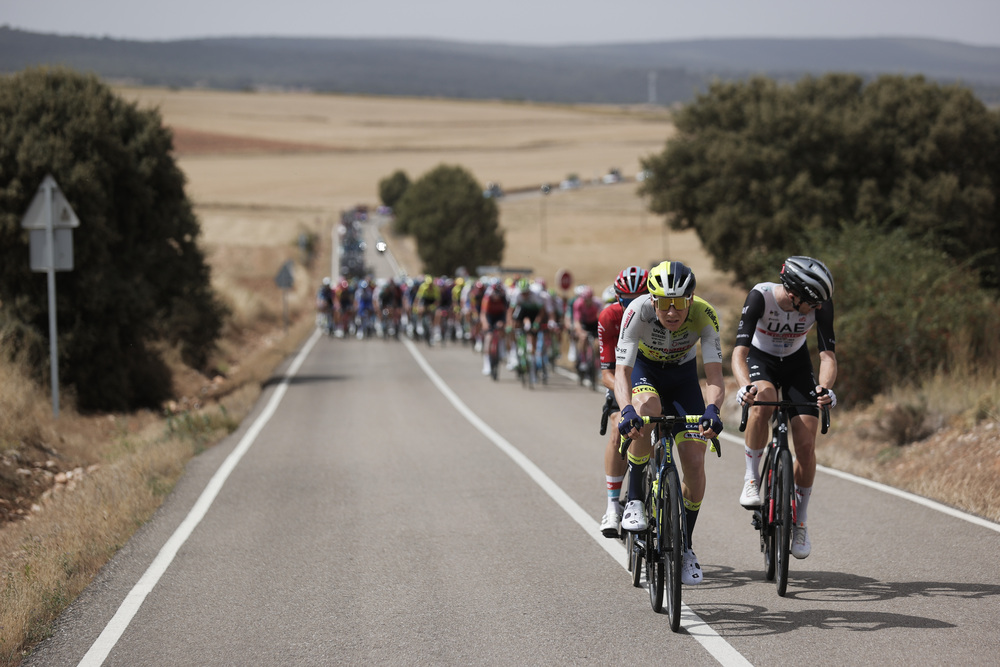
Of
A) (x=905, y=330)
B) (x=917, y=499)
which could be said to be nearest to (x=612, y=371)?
(x=917, y=499)

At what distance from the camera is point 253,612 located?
6289 millimetres

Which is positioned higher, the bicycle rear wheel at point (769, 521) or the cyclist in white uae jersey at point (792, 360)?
the cyclist in white uae jersey at point (792, 360)

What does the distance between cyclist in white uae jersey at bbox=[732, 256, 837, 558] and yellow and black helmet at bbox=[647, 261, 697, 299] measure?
832 mm

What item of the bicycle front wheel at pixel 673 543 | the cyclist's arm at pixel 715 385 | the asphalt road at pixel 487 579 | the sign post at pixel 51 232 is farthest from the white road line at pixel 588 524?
the sign post at pixel 51 232

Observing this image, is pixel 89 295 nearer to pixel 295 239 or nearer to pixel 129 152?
pixel 129 152

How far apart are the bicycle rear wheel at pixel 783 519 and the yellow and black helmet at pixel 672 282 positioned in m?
1.22

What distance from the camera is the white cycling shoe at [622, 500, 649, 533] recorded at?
616 cm

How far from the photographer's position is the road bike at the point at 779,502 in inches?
249

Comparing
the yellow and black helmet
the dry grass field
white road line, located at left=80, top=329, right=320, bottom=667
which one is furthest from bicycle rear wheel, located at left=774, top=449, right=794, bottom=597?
white road line, located at left=80, top=329, right=320, bottom=667

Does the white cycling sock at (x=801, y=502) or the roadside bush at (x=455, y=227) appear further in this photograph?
the roadside bush at (x=455, y=227)

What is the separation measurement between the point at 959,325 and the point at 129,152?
47.1 feet

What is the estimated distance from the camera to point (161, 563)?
24.5 feet

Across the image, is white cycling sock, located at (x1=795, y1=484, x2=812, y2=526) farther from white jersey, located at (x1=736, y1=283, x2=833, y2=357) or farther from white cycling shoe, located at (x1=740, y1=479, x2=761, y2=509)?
white jersey, located at (x1=736, y1=283, x2=833, y2=357)

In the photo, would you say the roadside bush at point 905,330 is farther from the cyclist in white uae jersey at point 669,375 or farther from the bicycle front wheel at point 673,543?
the bicycle front wheel at point 673,543
